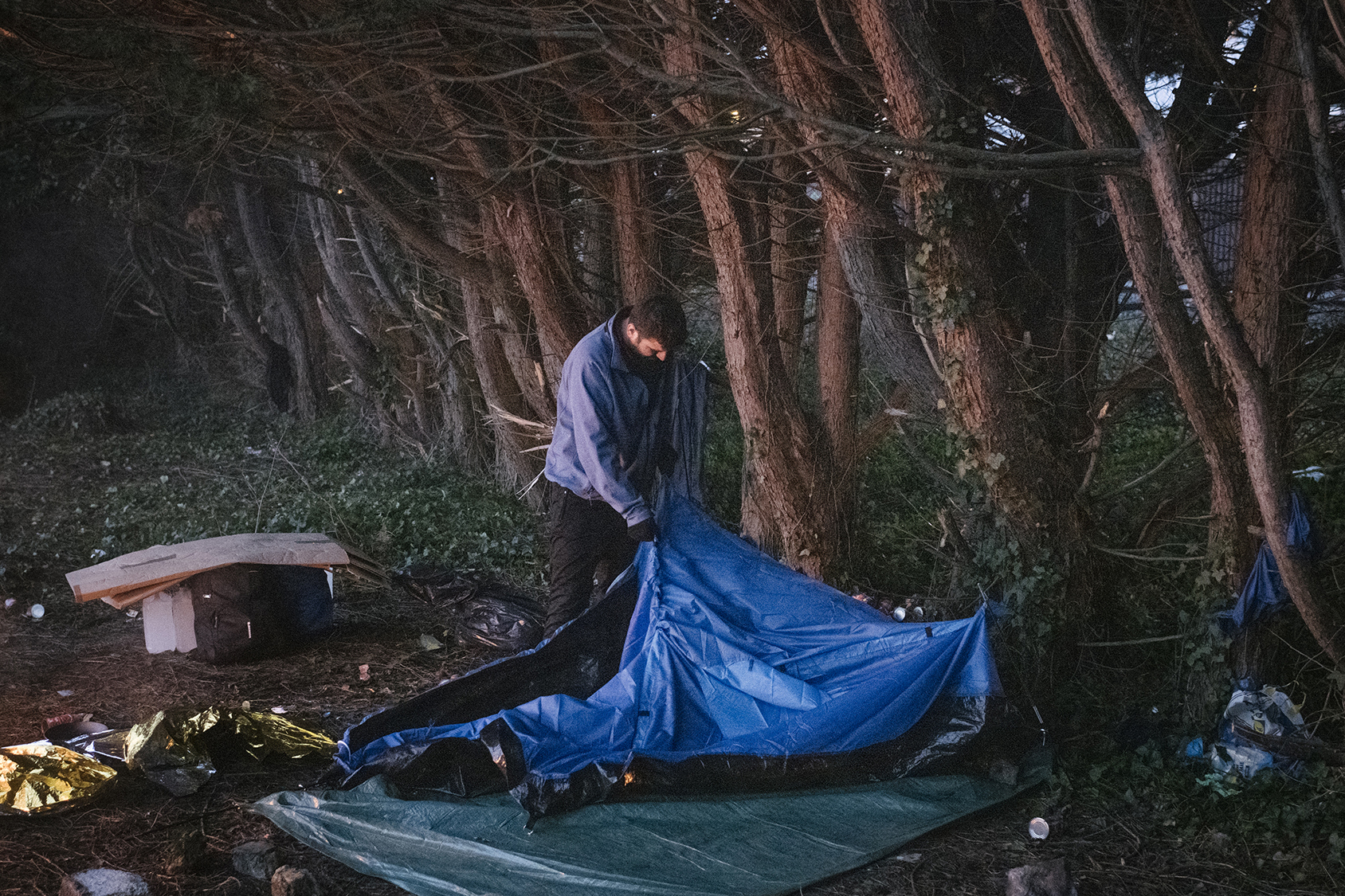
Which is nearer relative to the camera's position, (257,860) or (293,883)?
(293,883)

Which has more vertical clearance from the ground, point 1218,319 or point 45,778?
point 1218,319

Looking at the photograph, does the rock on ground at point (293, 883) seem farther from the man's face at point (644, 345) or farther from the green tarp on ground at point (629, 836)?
the man's face at point (644, 345)

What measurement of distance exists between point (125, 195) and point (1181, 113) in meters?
12.3

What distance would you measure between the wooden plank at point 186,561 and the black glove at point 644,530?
79.4 inches

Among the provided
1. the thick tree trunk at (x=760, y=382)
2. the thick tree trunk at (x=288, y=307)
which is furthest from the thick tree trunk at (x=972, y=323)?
the thick tree trunk at (x=288, y=307)

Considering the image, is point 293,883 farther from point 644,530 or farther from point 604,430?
point 604,430

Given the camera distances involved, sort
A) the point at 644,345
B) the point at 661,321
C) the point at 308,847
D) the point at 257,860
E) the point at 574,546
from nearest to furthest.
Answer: the point at 257,860, the point at 308,847, the point at 661,321, the point at 644,345, the point at 574,546

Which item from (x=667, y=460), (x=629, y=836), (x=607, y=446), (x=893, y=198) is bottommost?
(x=629, y=836)

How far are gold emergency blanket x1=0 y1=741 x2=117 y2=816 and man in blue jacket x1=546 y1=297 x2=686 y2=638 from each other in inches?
75.1

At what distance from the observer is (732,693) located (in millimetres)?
4035

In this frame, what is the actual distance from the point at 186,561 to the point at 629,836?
3.04 metres

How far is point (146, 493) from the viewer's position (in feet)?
30.6

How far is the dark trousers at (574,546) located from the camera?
500 cm

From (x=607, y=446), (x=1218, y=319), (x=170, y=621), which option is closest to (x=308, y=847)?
(x=607, y=446)
